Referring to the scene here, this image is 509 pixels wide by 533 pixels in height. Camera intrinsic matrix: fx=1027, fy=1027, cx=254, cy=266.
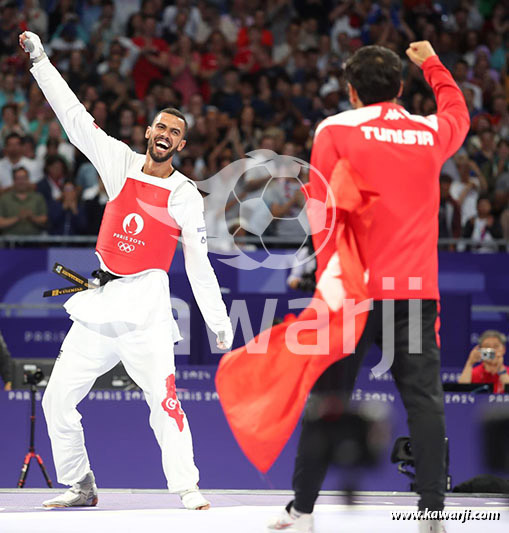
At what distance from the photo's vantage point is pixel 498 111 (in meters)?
12.5

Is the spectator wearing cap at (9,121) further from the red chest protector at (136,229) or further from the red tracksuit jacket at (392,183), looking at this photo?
the red tracksuit jacket at (392,183)

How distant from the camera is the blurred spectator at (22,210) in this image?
10.3m

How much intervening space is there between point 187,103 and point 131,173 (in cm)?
703

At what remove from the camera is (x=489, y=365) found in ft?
27.2

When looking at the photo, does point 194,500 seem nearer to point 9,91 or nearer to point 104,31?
point 9,91

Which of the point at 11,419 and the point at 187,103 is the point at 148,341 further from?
the point at 187,103

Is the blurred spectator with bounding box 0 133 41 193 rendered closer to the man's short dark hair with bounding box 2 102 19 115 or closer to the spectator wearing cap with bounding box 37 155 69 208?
the spectator wearing cap with bounding box 37 155 69 208

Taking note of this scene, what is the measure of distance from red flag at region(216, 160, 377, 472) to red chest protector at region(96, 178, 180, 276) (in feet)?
4.12

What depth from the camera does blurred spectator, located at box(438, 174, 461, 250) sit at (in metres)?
10.9

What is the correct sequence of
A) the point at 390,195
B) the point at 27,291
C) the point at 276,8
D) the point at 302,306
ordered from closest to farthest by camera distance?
the point at 390,195 → the point at 302,306 → the point at 27,291 → the point at 276,8

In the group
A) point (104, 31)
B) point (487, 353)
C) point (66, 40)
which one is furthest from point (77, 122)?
point (104, 31)

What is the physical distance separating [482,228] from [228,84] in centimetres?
368

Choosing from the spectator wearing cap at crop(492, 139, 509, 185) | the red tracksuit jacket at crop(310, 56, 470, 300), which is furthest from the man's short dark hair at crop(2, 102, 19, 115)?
the red tracksuit jacket at crop(310, 56, 470, 300)

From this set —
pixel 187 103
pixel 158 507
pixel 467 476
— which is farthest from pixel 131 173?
pixel 187 103
